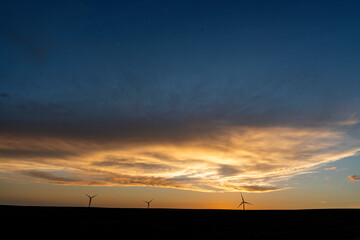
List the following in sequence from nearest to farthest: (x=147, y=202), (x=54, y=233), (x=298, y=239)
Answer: (x=54, y=233)
(x=298, y=239)
(x=147, y=202)

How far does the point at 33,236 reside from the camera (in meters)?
25.2

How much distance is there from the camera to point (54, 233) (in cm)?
2750

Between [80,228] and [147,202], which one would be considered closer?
[80,228]

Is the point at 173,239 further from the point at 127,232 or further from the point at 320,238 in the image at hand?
the point at 320,238

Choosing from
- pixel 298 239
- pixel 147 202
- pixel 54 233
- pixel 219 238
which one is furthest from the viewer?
pixel 147 202

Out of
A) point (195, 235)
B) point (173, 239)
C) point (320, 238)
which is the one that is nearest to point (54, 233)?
point (173, 239)

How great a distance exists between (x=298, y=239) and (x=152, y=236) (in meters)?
21.3

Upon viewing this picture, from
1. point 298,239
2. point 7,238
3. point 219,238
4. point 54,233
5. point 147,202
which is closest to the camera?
point 7,238

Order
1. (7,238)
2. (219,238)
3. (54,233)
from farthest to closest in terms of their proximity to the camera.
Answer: (219,238) → (54,233) → (7,238)

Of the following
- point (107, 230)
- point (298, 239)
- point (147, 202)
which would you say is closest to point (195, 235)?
point (107, 230)

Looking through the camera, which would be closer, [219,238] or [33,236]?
[33,236]

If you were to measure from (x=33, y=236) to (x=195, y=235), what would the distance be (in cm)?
2052

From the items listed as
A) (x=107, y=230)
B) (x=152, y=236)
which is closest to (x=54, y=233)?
(x=107, y=230)

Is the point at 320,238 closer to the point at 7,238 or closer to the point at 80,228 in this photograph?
the point at 80,228
